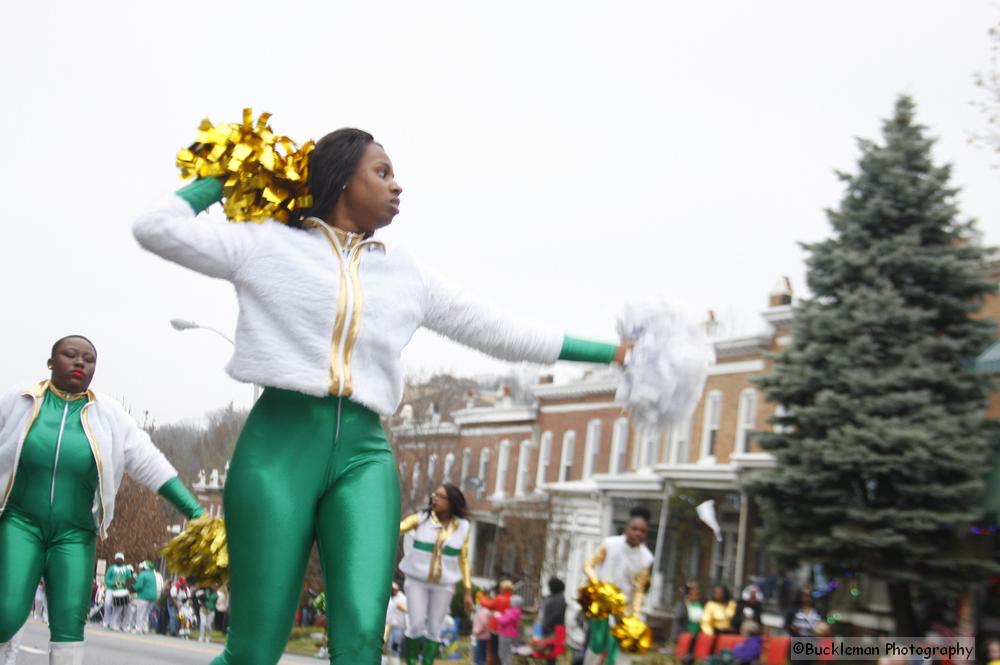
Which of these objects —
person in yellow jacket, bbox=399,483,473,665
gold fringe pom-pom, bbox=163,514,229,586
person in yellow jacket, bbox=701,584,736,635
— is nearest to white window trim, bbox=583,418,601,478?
person in yellow jacket, bbox=701,584,736,635

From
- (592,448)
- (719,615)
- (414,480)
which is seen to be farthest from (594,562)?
(414,480)

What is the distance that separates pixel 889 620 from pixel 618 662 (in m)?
17.2

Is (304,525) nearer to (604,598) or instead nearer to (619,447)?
(604,598)

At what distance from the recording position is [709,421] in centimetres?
4088

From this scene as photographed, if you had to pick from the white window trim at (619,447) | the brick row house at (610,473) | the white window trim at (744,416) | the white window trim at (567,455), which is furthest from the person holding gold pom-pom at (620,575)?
the white window trim at (567,455)

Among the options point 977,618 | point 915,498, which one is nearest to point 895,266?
point 915,498

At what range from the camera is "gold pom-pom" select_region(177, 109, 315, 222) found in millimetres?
4594

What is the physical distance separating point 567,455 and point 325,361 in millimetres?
46052

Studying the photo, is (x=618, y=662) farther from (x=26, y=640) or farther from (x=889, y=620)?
(x=889, y=620)

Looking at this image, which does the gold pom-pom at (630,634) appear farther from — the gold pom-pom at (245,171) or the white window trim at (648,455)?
the white window trim at (648,455)

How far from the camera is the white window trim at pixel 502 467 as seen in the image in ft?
177

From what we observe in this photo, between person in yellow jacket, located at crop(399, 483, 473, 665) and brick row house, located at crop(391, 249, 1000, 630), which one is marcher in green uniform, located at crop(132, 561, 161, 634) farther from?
person in yellow jacket, located at crop(399, 483, 473, 665)

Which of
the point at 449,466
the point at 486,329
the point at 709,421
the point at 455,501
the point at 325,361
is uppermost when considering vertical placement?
the point at 709,421

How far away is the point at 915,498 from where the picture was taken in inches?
1011
